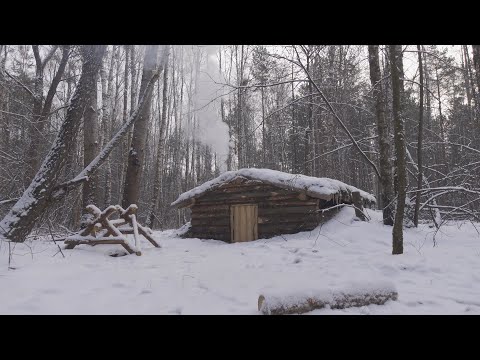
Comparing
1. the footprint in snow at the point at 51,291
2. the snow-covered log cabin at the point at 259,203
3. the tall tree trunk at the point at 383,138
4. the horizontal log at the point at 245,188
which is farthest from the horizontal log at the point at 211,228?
the footprint in snow at the point at 51,291

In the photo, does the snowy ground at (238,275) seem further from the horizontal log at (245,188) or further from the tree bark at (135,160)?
the horizontal log at (245,188)

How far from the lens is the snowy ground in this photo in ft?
12.0

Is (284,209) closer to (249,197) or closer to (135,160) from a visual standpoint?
(249,197)

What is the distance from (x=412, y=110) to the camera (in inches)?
872

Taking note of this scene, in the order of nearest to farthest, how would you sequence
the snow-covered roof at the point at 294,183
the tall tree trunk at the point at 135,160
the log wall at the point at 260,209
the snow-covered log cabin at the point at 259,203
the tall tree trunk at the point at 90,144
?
the snow-covered roof at the point at 294,183 < the tall tree trunk at the point at 90,144 < the tall tree trunk at the point at 135,160 < the snow-covered log cabin at the point at 259,203 < the log wall at the point at 260,209

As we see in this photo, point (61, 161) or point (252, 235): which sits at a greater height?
point (61, 161)

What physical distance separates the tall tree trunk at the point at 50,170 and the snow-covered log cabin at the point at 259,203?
622 cm

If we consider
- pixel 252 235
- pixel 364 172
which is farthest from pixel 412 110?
pixel 252 235

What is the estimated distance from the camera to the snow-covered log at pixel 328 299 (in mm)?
3275

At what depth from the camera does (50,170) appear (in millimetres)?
6340

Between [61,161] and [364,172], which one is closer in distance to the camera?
[61,161]
